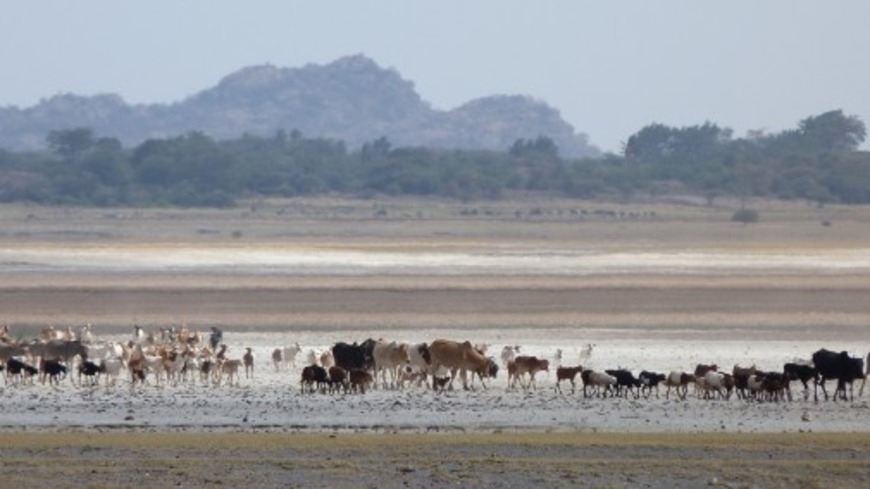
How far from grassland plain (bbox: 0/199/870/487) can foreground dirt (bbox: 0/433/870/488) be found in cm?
3

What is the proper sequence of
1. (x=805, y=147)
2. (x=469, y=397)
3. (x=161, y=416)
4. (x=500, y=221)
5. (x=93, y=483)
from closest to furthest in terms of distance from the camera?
(x=93, y=483) < (x=161, y=416) < (x=469, y=397) < (x=500, y=221) < (x=805, y=147)

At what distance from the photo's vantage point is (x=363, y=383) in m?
22.8

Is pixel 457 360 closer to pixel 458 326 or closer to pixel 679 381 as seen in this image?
pixel 679 381

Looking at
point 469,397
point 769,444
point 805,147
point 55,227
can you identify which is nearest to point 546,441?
point 769,444

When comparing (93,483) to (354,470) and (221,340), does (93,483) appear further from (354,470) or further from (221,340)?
(221,340)

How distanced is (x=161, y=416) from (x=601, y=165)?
95.1 metres

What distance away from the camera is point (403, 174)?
10731cm

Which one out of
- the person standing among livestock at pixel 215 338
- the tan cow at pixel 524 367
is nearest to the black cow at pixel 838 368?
the tan cow at pixel 524 367

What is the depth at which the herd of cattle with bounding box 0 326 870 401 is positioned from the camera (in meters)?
22.0

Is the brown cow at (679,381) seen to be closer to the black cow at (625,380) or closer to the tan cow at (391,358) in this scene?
the black cow at (625,380)

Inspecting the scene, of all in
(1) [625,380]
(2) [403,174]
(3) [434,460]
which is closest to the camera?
(3) [434,460]

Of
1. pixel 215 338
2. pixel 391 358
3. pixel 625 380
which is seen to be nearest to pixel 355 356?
pixel 391 358

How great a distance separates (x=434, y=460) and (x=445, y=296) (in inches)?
859

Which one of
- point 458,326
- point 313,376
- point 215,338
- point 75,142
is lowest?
point 313,376
